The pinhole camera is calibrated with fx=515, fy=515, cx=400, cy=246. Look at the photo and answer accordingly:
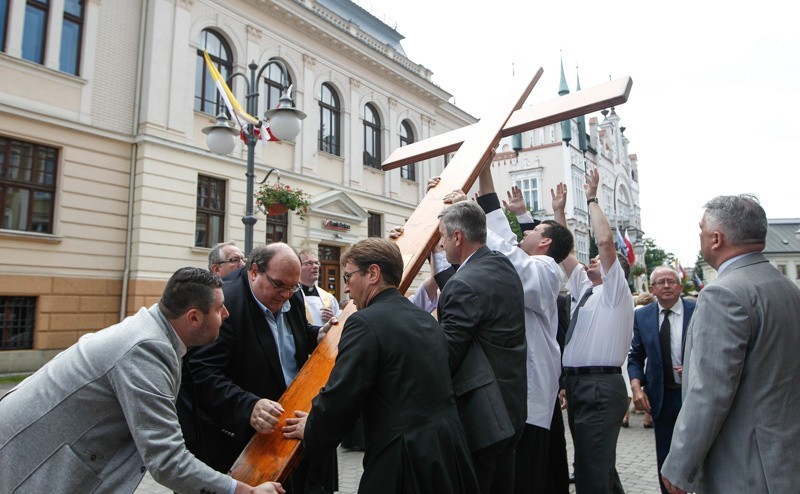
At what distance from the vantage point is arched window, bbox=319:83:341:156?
1984cm

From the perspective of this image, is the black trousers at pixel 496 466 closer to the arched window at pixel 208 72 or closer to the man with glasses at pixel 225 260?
the man with glasses at pixel 225 260

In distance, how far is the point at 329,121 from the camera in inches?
797

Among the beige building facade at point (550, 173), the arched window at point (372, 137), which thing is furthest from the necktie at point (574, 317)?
the beige building facade at point (550, 173)

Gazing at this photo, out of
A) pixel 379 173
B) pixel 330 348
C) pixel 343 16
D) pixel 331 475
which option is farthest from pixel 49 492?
pixel 343 16

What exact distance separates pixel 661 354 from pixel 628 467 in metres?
2.17

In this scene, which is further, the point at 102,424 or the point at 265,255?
the point at 265,255

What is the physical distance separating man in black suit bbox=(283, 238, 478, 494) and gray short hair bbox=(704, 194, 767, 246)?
144cm

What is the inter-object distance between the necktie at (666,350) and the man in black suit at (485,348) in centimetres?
232

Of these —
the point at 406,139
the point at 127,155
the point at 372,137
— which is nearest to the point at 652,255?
the point at 406,139

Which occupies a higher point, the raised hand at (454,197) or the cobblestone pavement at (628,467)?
the raised hand at (454,197)

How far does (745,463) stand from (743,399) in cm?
25

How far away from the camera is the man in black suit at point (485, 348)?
236cm

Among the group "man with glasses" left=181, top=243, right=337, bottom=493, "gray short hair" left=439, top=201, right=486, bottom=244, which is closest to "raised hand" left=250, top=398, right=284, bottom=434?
"man with glasses" left=181, top=243, right=337, bottom=493

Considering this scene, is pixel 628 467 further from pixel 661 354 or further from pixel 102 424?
pixel 102 424
